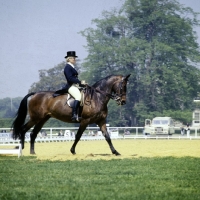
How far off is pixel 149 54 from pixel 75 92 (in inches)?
1824

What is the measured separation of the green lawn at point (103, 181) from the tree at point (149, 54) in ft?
155

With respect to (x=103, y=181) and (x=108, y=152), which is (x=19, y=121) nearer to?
(x=108, y=152)

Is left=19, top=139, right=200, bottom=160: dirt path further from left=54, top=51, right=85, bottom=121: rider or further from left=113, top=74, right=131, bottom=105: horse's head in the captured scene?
left=113, top=74, right=131, bottom=105: horse's head

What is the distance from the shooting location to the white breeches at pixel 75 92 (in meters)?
15.1

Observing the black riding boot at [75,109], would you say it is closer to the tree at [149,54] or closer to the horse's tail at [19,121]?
the horse's tail at [19,121]

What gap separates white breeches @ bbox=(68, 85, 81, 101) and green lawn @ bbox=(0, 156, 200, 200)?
10.5 feet

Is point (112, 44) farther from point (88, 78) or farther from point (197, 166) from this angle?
point (197, 166)

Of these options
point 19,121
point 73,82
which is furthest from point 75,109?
point 19,121

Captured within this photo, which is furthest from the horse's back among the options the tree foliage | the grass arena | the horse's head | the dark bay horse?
the tree foliage

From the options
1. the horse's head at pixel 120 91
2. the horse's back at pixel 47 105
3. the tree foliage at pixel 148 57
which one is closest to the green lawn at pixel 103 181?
the horse's head at pixel 120 91

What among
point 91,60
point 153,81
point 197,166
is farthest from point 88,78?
point 197,166

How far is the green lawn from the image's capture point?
7598mm

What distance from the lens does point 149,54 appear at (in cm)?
6078

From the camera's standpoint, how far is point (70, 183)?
28.6 feet
